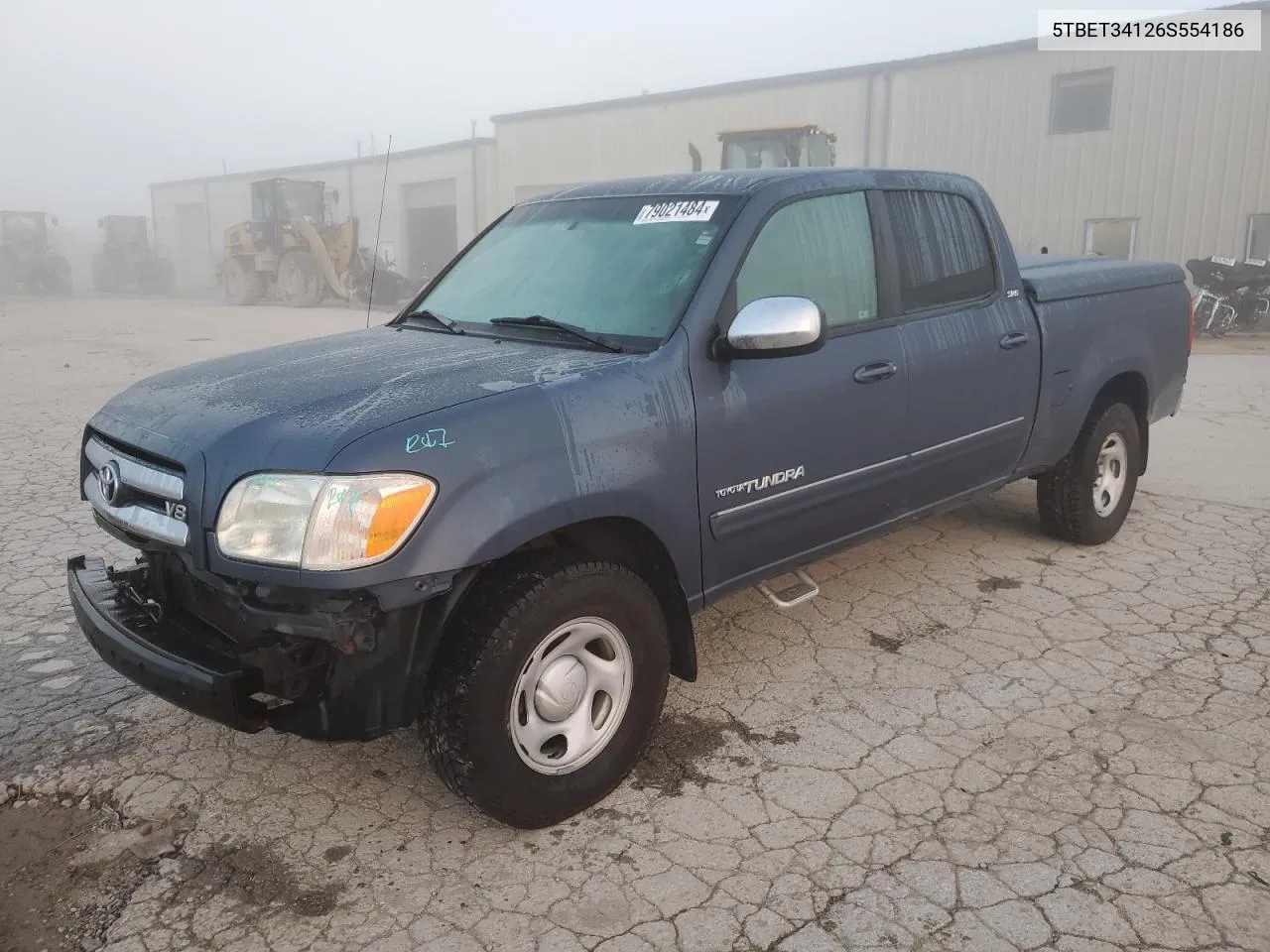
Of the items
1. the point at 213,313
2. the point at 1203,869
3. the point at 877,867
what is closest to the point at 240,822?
the point at 877,867

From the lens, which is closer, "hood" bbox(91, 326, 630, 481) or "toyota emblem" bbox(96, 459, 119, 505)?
"hood" bbox(91, 326, 630, 481)

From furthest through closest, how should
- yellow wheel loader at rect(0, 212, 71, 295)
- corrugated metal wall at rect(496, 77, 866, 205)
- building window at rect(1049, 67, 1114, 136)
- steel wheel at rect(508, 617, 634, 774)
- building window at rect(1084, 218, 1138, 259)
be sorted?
yellow wheel loader at rect(0, 212, 71, 295) → corrugated metal wall at rect(496, 77, 866, 205) → building window at rect(1084, 218, 1138, 259) → building window at rect(1049, 67, 1114, 136) → steel wheel at rect(508, 617, 634, 774)

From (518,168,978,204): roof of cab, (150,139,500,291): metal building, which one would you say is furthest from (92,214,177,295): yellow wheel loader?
(518,168,978,204): roof of cab

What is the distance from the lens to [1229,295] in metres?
15.5

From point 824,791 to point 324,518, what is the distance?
1653 mm

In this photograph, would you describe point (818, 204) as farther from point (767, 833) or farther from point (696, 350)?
point (767, 833)

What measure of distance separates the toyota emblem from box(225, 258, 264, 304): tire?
2507 cm

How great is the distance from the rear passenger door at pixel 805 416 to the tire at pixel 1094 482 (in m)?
1.50

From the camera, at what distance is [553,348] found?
10.2ft

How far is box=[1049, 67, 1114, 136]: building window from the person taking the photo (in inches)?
698

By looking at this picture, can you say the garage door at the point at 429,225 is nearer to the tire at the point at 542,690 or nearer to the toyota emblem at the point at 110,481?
the toyota emblem at the point at 110,481

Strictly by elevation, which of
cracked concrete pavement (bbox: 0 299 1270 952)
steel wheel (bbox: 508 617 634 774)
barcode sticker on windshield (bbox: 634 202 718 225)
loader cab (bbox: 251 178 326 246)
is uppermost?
loader cab (bbox: 251 178 326 246)

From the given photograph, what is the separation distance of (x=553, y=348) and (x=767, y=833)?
5.12ft

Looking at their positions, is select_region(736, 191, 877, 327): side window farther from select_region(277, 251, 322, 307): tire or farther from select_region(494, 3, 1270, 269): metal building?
select_region(277, 251, 322, 307): tire
